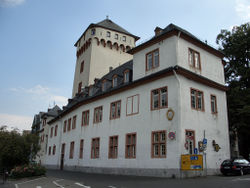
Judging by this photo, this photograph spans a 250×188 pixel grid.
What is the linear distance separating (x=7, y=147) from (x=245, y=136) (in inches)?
985

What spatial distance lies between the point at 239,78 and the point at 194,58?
12.1 metres

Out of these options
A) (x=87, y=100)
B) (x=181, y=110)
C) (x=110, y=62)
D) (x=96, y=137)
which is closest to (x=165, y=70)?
(x=181, y=110)

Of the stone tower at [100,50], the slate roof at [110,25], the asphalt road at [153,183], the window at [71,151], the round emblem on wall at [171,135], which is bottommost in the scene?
the asphalt road at [153,183]

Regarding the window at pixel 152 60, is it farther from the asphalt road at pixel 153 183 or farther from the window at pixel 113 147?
the asphalt road at pixel 153 183

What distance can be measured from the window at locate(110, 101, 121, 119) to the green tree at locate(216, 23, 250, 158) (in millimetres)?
12340

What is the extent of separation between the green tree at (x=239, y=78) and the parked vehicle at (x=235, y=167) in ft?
27.2

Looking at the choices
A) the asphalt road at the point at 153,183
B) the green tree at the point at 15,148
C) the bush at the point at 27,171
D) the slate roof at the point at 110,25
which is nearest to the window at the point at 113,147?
the bush at the point at 27,171

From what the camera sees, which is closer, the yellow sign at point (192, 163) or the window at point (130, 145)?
the yellow sign at point (192, 163)

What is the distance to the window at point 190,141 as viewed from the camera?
18.9m

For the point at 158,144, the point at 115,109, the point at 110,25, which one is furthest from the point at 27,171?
the point at 110,25

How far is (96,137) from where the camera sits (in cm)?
2783

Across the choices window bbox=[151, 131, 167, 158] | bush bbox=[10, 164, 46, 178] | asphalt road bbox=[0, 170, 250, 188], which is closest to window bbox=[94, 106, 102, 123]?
bush bbox=[10, 164, 46, 178]

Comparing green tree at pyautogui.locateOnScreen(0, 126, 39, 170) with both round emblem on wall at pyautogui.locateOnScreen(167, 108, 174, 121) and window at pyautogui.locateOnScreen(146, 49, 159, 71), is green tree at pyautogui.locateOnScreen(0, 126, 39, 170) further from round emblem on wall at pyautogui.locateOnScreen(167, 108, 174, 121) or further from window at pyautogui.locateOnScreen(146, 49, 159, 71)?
round emblem on wall at pyautogui.locateOnScreen(167, 108, 174, 121)

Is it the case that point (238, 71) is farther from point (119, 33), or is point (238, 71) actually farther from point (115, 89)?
point (119, 33)
